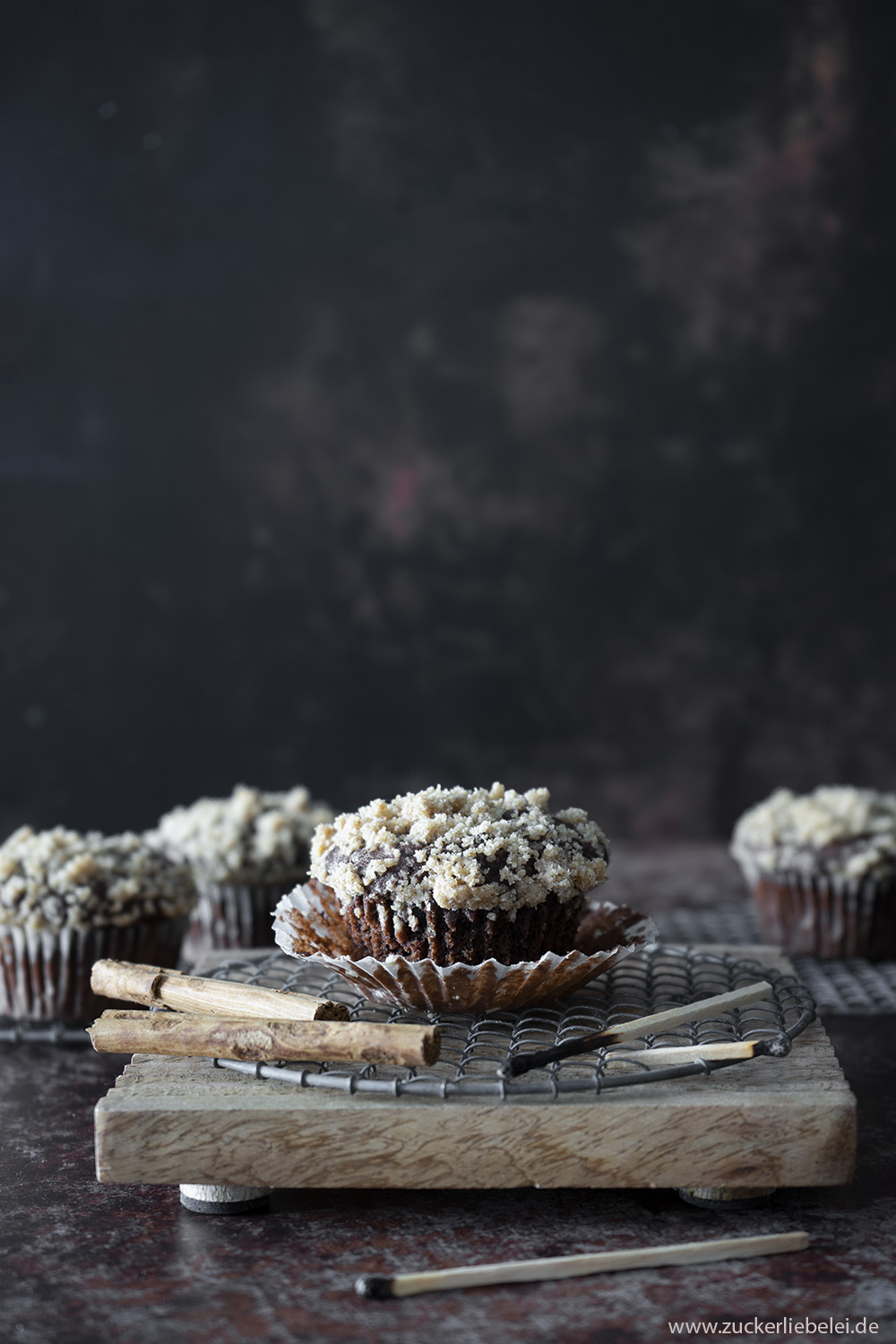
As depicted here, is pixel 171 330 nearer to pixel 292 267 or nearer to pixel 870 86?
pixel 292 267

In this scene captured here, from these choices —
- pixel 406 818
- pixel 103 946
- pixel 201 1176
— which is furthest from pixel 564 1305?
pixel 103 946

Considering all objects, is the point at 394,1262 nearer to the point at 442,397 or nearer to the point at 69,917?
the point at 69,917

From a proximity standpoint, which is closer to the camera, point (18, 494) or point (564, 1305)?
point (564, 1305)

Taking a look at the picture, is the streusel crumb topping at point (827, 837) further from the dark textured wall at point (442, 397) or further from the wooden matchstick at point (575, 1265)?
the dark textured wall at point (442, 397)

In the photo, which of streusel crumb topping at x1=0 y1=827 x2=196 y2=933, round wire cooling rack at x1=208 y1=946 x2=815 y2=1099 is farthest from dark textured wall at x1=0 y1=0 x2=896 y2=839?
round wire cooling rack at x1=208 y1=946 x2=815 y2=1099

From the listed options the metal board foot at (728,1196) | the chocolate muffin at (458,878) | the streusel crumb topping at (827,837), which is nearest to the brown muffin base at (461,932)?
the chocolate muffin at (458,878)

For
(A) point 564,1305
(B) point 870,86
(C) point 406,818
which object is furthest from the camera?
(B) point 870,86

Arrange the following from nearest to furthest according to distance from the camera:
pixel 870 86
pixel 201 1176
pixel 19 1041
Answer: pixel 201 1176 → pixel 19 1041 → pixel 870 86
